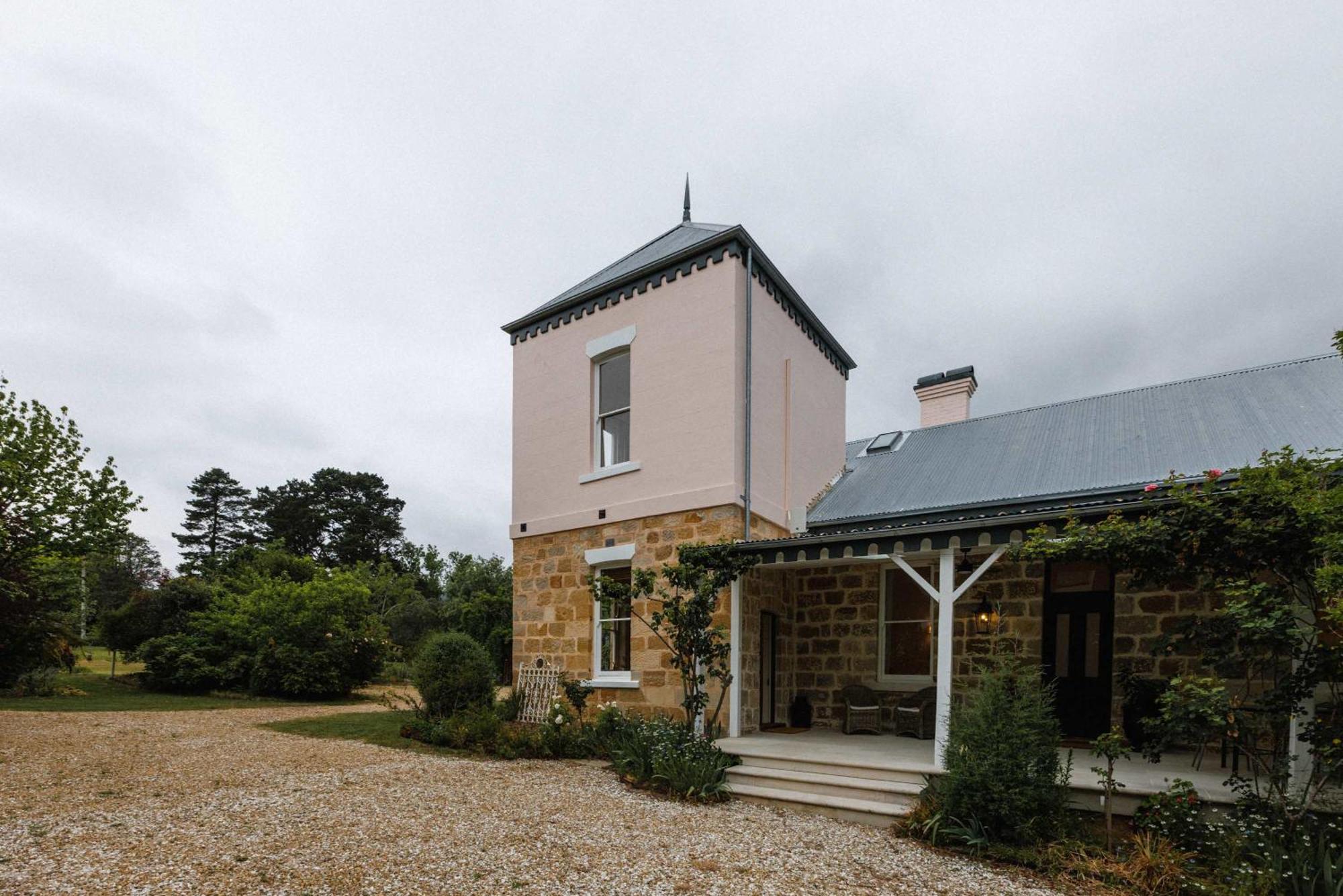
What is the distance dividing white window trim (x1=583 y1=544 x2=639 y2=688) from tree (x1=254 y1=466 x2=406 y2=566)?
34326mm

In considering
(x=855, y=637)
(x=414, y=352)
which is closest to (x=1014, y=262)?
(x=855, y=637)

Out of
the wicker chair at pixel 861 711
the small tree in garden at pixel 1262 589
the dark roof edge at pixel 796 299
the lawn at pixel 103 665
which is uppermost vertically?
the dark roof edge at pixel 796 299

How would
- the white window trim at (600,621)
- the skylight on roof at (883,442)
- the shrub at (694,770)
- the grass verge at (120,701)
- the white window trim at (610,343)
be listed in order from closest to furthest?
the shrub at (694,770) < the white window trim at (600,621) < the white window trim at (610,343) < the grass verge at (120,701) < the skylight on roof at (883,442)

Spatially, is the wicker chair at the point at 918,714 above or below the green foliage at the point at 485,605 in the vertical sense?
above

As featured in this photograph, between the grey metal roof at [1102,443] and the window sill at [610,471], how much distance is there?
2792mm

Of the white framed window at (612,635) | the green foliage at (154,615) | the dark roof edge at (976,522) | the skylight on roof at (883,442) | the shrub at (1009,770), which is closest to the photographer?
the shrub at (1009,770)

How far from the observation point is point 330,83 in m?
8.34

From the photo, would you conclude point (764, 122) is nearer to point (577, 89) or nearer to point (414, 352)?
point (577, 89)

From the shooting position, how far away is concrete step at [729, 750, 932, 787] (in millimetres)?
5727

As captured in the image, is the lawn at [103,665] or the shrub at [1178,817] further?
the lawn at [103,665]

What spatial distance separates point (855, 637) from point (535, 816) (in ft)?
16.9

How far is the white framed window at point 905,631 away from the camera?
852cm

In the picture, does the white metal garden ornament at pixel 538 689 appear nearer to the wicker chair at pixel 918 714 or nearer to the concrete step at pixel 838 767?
the concrete step at pixel 838 767

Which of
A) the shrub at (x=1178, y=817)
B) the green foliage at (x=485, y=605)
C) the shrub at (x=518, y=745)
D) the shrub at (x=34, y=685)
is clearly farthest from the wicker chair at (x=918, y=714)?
the shrub at (x=34, y=685)
